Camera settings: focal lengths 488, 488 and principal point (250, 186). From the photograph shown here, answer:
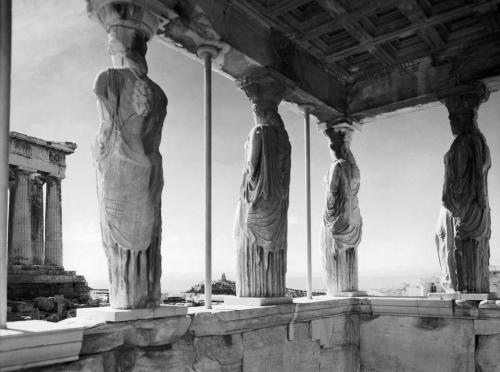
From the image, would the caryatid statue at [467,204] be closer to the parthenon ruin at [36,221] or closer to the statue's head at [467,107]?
the statue's head at [467,107]

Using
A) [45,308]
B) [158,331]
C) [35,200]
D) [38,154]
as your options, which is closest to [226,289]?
[158,331]

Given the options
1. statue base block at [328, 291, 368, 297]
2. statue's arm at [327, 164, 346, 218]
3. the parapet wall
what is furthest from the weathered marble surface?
statue's arm at [327, 164, 346, 218]

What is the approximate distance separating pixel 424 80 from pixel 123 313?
5.74 m

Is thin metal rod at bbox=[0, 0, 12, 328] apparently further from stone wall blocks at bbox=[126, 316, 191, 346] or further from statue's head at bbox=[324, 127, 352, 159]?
statue's head at bbox=[324, 127, 352, 159]

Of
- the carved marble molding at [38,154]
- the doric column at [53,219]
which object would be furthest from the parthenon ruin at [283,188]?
the doric column at [53,219]

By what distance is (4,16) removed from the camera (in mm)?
3488

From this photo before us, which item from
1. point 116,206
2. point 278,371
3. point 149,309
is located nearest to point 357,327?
point 278,371

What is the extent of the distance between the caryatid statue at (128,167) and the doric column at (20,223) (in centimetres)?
2208

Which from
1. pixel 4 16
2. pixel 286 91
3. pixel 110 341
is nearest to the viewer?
pixel 4 16

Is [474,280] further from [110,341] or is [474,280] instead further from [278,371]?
[110,341]

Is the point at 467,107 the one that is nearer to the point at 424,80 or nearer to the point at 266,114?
the point at 424,80

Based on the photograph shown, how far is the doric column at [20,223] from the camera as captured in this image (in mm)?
23703

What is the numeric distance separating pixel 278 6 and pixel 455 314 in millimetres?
4532

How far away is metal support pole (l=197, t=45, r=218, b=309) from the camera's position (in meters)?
5.11
